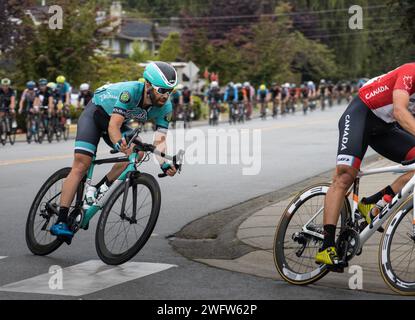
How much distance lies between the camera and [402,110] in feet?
22.5

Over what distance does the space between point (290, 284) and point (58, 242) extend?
2334 millimetres

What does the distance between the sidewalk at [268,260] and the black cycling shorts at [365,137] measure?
2.78 feet

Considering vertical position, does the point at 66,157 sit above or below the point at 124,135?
below

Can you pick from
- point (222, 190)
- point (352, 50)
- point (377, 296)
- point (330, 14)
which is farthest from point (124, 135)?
point (352, 50)

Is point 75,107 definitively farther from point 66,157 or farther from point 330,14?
point 330,14

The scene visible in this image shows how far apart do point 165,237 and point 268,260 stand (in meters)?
1.84

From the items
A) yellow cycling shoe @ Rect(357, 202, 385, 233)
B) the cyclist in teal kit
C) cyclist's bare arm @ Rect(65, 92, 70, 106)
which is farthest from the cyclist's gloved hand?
cyclist's bare arm @ Rect(65, 92, 70, 106)

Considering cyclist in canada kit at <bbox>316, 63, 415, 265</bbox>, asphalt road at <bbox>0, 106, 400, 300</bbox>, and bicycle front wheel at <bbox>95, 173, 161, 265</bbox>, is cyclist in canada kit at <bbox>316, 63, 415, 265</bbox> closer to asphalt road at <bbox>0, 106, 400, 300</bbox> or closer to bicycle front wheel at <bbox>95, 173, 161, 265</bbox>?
asphalt road at <bbox>0, 106, 400, 300</bbox>

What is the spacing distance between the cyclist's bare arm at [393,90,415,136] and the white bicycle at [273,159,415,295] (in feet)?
0.95

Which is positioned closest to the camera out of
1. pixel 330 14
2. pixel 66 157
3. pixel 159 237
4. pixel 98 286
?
pixel 98 286

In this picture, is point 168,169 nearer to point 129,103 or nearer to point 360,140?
point 129,103

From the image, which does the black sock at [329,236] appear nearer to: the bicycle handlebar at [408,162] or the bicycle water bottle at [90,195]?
the bicycle handlebar at [408,162]

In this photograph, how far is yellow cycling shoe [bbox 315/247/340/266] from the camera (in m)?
7.18

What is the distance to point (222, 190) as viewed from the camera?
49.1 ft
